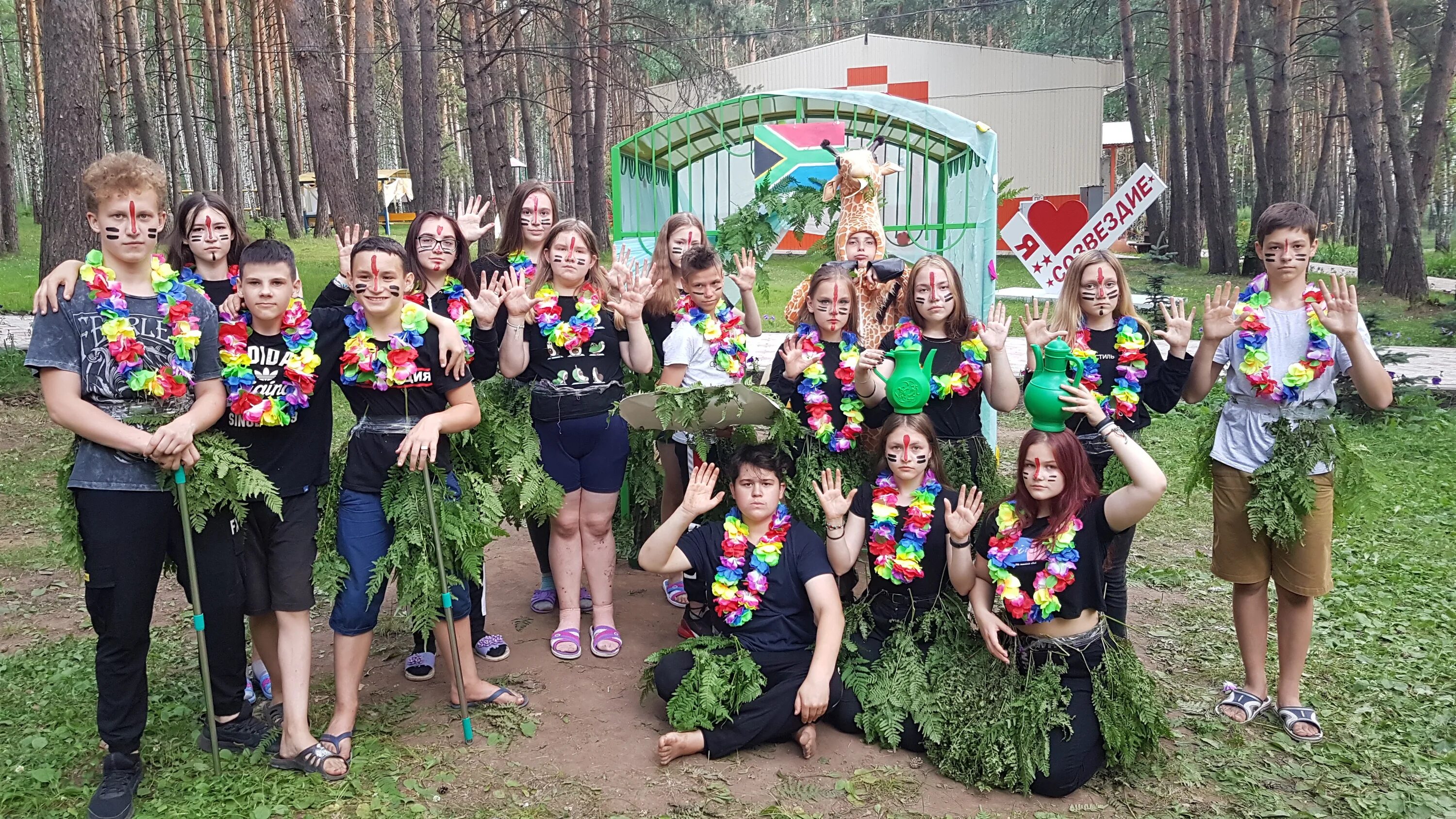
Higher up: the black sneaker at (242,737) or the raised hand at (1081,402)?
the raised hand at (1081,402)

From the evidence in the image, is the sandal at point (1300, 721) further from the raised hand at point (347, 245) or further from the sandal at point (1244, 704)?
the raised hand at point (347, 245)

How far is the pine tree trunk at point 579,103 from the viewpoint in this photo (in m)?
16.3

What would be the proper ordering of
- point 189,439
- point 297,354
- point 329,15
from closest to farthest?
point 189,439, point 297,354, point 329,15

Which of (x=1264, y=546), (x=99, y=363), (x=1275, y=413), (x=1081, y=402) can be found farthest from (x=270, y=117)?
(x=1264, y=546)

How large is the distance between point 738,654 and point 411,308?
1705 millimetres

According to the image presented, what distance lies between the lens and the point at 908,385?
12.9ft

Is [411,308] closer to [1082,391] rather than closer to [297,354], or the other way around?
[297,354]

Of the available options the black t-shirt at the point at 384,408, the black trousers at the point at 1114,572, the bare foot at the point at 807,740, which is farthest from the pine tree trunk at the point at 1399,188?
the black t-shirt at the point at 384,408

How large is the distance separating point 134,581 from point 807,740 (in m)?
2.26

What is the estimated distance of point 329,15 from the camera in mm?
23500

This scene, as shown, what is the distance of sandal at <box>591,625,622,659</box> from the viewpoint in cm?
439

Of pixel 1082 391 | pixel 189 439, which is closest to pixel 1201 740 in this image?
pixel 1082 391

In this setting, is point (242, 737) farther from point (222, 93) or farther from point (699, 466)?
point (222, 93)

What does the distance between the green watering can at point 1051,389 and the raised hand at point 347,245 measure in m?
2.43
